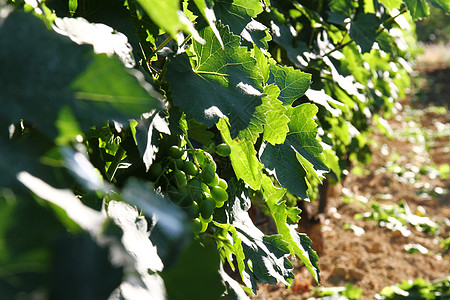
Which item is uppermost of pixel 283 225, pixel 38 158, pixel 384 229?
pixel 38 158

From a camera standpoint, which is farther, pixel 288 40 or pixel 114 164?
pixel 288 40

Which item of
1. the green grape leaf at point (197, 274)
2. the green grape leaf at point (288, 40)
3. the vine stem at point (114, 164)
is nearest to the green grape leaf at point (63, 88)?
the green grape leaf at point (197, 274)

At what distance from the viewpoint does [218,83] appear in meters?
1.26

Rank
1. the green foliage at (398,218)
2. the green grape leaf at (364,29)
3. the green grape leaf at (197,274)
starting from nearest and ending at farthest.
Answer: the green grape leaf at (197,274), the green grape leaf at (364,29), the green foliage at (398,218)

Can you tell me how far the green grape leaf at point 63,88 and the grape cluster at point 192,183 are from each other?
0.68 metres

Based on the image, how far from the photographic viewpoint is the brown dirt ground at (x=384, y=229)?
14.1 feet

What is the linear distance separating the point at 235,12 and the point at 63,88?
992 mm

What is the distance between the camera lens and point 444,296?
147 inches

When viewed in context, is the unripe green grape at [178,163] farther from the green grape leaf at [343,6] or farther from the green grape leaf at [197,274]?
the green grape leaf at [343,6]

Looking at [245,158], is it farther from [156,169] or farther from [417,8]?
[417,8]

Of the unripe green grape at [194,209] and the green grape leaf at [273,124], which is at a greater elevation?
the green grape leaf at [273,124]

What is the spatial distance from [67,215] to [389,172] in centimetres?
770

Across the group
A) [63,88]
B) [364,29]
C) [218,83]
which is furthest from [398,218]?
[63,88]

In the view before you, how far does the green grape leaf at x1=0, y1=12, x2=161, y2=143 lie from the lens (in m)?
0.50
